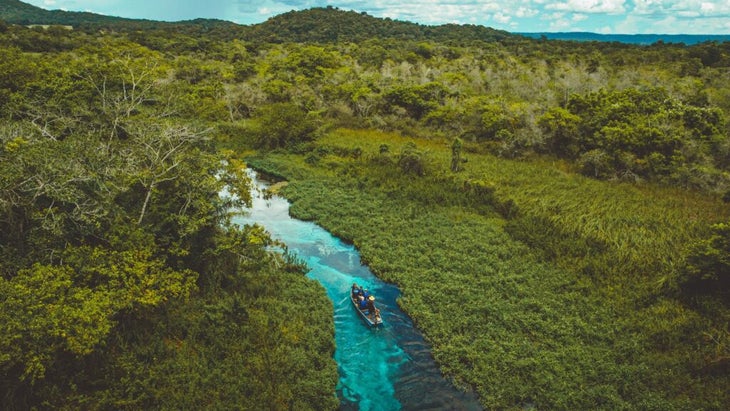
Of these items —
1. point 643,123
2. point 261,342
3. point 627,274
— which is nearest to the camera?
point 261,342

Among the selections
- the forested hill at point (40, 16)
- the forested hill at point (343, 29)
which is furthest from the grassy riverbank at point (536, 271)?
the forested hill at point (40, 16)

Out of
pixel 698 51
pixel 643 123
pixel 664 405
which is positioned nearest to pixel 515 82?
pixel 643 123

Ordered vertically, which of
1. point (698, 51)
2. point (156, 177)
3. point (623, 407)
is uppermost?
point (698, 51)

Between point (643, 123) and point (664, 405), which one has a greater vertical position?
point (643, 123)

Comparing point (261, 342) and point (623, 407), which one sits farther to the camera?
point (261, 342)

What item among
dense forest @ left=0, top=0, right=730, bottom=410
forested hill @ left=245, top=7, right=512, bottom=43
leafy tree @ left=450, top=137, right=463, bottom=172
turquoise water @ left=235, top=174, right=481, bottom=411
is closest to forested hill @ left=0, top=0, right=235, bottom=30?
forested hill @ left=245, top=7, right=512, bottom=43

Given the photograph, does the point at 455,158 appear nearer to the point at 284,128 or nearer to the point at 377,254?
the point at 377,254

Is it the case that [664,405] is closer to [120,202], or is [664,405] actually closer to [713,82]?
[120,202]
